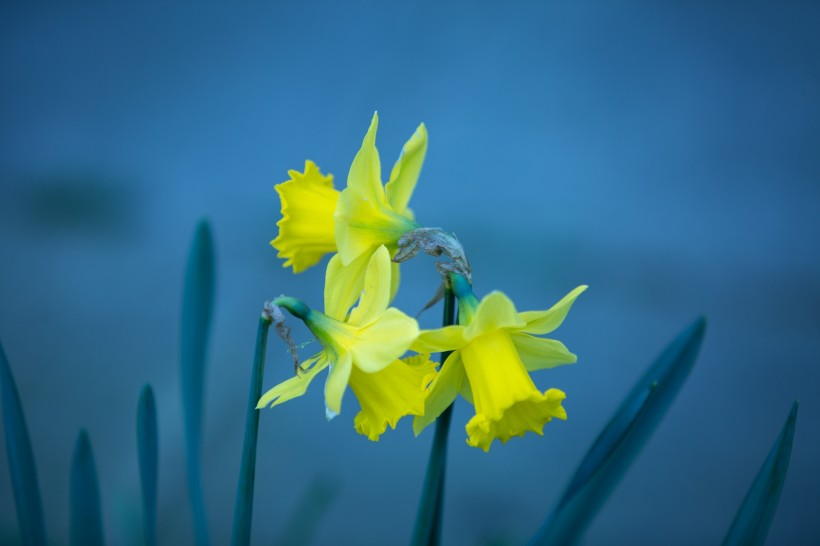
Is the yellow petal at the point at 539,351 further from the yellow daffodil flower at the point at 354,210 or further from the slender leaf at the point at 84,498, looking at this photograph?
the slender leaf at the point at 84,498

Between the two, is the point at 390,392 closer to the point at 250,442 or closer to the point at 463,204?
the point at 250,442

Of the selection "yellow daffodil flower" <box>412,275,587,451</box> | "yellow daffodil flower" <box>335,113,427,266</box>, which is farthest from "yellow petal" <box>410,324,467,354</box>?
"yellow daffodil flower" <box>335,113,427,266</box>

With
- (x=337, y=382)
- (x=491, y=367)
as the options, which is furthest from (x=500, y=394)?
(x=337, y=382)

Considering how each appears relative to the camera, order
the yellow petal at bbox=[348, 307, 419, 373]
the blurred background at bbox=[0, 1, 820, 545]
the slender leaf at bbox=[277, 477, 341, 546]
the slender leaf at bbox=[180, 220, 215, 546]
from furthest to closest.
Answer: the blurred background at bbox=[0, 1, 820, 545]
the slender leaf at bbox=[277, 477, 341, 546]
the slender leaf at bbox=[180, 220, 215, 546]
the yellow petal at bbox=[348, 307, 419, 373]

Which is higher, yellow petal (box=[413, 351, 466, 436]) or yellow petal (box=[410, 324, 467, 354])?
yellow petal (box=[410, 324, 467, 354])

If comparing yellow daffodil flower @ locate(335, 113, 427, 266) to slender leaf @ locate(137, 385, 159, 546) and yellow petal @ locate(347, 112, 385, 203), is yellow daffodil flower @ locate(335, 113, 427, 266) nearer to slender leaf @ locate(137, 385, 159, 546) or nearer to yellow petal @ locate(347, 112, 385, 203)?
yellow petal @ locate(347, 112, 385, 203)

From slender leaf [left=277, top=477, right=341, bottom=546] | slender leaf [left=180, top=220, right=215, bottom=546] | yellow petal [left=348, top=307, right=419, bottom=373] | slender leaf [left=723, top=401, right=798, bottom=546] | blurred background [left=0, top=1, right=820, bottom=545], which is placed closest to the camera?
yellow petal [left=348, top=307, right=419, bottom=373]

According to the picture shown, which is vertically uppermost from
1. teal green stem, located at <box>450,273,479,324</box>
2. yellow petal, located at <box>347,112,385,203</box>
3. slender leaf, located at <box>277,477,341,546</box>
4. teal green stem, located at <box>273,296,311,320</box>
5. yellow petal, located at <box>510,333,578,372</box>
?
yellow petal, located at <box>347,112,385,203</box>
